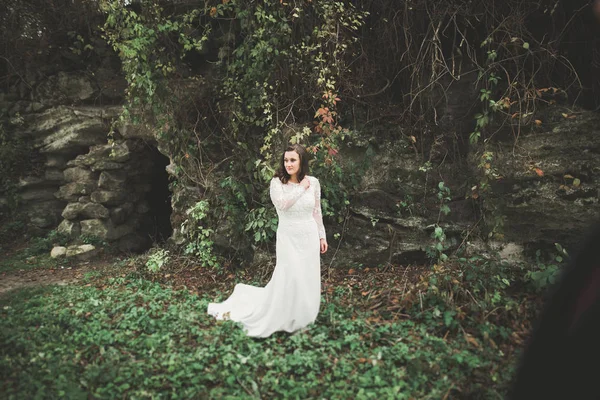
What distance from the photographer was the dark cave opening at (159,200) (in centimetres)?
934

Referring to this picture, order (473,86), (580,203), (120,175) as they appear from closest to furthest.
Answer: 1. (580,203)
2. (473,86)
3. (120,175)

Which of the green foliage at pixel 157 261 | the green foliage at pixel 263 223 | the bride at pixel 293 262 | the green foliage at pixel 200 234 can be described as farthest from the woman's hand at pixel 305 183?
the green foliage at pixel 157 261

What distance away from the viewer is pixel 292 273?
170 inches

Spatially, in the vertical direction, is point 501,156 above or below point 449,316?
above

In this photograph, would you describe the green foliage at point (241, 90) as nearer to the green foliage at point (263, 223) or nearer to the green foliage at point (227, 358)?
the green foliage at point (263, 223)

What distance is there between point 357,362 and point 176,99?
5.48 m

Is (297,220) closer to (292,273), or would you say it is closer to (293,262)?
(293,262)

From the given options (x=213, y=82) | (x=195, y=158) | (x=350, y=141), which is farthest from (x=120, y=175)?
(x=350, y=141)

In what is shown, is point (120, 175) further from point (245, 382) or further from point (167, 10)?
point (245, 382)

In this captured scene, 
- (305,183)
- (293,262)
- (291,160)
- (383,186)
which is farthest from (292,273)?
(383,186)

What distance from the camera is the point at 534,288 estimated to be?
4.40 metres

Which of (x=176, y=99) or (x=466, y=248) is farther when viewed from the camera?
(x=176, y=99)

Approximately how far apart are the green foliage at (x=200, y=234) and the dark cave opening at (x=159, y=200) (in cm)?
272

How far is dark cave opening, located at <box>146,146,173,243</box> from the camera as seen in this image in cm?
934
